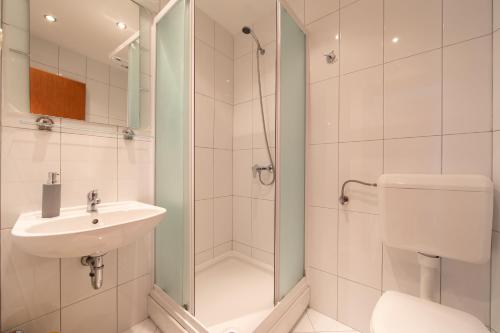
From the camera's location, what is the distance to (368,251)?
114 cm

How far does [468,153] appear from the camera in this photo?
0.88 meters

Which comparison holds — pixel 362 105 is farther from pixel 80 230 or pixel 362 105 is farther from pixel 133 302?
pixel 133 302

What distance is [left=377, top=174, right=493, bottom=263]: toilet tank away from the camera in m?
0.78

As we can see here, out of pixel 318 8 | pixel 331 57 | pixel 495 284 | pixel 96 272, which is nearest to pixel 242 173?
pixel 331 57

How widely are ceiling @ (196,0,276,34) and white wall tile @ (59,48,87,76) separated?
44.9 inches

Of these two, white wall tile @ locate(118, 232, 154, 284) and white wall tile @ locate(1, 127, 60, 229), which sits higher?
white wall tile @ locate(1, 127, 60, 229)

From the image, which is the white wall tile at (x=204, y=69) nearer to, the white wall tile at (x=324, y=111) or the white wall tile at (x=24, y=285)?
the white wall tile at (x=324, y=111)

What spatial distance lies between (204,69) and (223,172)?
0.93m

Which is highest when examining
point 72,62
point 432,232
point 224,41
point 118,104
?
point 224,41

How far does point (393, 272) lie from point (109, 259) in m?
1.51

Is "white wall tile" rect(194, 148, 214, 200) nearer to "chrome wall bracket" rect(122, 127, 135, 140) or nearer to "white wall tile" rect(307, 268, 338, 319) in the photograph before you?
"chrome wall bracket" rect(122, 127, 135, 140)

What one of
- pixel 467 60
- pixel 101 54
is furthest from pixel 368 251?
pixel 101 54

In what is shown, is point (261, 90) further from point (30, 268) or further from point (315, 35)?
point (30, 268)

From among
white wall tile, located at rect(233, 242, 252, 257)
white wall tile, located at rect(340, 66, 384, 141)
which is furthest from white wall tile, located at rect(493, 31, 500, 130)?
white wall tile, located at rect(233, 242, 252, 257)
